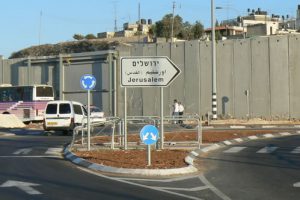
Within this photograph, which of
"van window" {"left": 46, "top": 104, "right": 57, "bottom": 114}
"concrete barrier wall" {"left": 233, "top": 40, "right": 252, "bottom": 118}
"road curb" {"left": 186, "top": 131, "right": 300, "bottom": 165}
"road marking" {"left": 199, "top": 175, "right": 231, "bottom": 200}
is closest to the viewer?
"road marking" {"left": 199, "top": 175, "right": 231, "bottom": 200}

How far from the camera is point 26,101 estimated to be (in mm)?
43094

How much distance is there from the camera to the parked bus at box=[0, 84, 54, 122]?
4259 centimetres

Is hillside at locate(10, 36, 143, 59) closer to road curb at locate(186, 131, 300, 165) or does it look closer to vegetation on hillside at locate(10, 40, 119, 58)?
vegetation on hillside at locate(10, 40, 119, 58)

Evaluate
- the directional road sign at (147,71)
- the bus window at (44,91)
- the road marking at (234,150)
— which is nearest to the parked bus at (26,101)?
the bus window at (44,91)

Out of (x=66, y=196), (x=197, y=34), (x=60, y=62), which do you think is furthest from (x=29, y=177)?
(x=197, y=34)

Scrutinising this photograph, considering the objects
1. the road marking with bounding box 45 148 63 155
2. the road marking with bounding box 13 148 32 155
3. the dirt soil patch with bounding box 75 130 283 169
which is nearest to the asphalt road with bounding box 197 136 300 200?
the dirt soil patch with bounding box 75 130 283 169

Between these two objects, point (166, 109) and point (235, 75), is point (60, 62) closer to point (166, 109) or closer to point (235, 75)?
point (166, 109)

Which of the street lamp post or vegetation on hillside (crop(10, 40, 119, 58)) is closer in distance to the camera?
the street lamp post

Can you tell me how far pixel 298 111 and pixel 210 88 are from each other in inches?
263

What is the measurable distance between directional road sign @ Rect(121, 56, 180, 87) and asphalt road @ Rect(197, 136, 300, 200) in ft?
9.63

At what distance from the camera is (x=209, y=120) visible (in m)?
36.7

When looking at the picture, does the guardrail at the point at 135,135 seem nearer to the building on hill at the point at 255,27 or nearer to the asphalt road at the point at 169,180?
the asphalt road at the point at 169,180

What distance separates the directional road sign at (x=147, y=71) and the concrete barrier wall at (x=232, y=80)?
21.4m

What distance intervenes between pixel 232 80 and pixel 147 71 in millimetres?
22303
